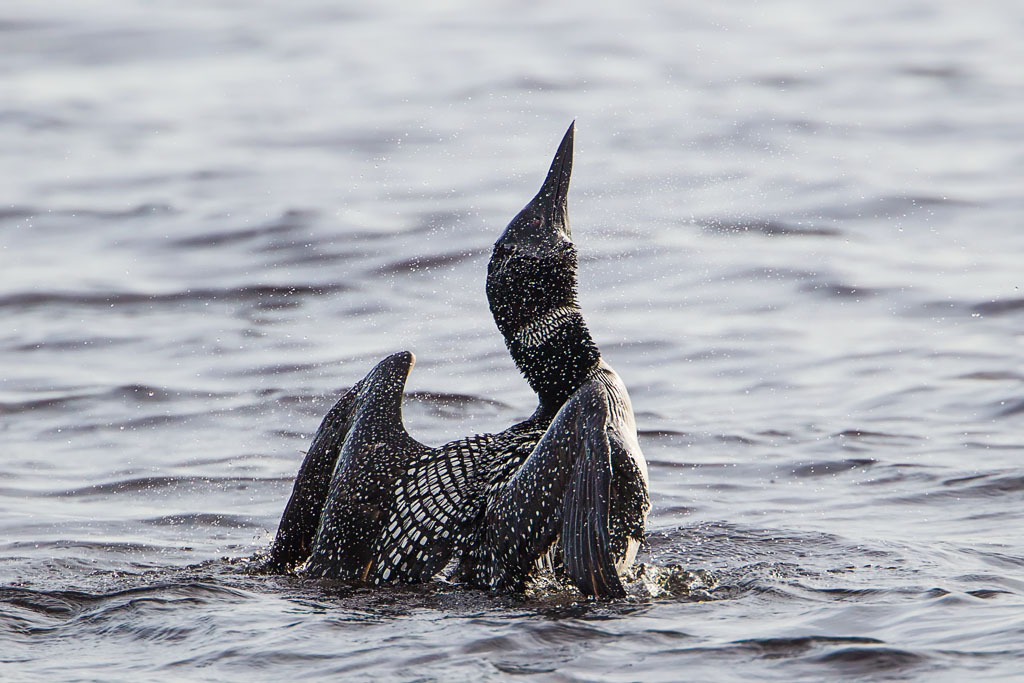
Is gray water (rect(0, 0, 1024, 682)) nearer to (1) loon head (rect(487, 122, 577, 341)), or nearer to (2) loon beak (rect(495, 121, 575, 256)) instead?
(1) loon head (rect(487, 122, 577, 341))

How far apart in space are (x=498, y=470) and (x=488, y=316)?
390 centimetres

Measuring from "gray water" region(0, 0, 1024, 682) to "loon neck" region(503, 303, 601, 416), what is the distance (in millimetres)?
705

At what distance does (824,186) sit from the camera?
1103 centimetres

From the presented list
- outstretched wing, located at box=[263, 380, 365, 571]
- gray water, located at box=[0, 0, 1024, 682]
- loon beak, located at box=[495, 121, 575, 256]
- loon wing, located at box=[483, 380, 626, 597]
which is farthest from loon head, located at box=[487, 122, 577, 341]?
gray water, located at box=[0, 0, 1024, 682]

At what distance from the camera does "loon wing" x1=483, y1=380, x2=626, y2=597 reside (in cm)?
441

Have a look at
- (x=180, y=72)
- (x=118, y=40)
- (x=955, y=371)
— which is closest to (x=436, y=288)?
(x=955, y=371)

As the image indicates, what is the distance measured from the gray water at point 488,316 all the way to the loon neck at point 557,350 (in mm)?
705

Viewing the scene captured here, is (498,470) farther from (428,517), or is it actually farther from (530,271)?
(530,271)

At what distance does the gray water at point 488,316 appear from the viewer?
464cm

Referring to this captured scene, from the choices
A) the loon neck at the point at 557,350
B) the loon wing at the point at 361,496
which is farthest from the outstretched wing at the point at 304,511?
the loon neck at the point at 557,350

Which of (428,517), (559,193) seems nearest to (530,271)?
(559,193)

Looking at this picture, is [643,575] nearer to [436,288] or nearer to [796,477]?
[796,477]

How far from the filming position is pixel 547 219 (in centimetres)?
513

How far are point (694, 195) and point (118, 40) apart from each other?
22.6 ft
